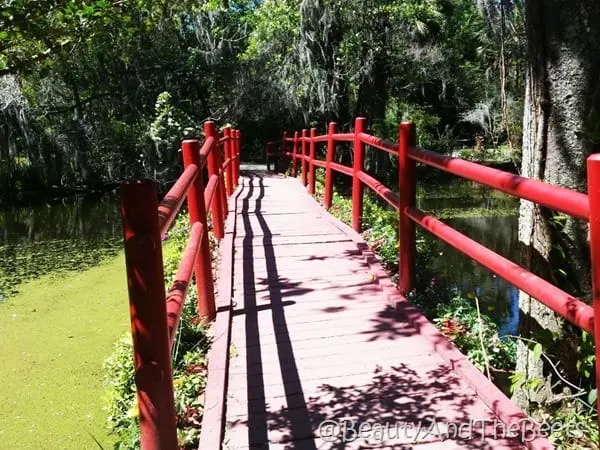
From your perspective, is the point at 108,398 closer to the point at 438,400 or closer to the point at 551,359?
the point at 438,400

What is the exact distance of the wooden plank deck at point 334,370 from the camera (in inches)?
98.3

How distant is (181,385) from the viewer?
2865 mm

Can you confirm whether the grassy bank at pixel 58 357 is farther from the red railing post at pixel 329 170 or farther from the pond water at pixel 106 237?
the red railing post at pixel 329 170

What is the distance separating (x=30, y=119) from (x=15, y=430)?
15.8 metres

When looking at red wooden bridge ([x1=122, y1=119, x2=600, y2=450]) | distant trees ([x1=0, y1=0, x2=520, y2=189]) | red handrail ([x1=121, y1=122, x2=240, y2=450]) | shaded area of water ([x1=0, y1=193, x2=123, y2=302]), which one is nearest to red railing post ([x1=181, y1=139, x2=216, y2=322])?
red wooden bridge ([x1=122, y1=119, x2=600, y2=450])

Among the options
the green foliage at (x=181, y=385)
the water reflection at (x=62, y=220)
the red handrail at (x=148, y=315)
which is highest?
the red handrail at (x=148, y=315)

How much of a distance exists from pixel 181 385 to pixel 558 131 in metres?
2.10

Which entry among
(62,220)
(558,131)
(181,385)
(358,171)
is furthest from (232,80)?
(558,131)

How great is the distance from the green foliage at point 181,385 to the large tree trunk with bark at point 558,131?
1.51 metres

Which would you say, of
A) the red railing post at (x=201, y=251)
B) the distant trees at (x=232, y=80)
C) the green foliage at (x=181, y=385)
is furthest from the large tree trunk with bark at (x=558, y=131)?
the distant trees at (x=232, y=80)

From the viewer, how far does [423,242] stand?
241 inches

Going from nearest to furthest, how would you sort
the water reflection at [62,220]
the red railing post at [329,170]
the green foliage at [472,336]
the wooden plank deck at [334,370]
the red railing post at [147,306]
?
the red railing post at [147,306] → the wooden plank deck at [334,370] → the green foliage at [472,336] → the red railing post at [329,170] → the water reflection at [62,220]

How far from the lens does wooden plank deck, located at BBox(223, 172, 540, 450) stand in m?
2.50

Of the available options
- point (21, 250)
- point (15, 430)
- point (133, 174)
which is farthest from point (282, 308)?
point (133, 174)
